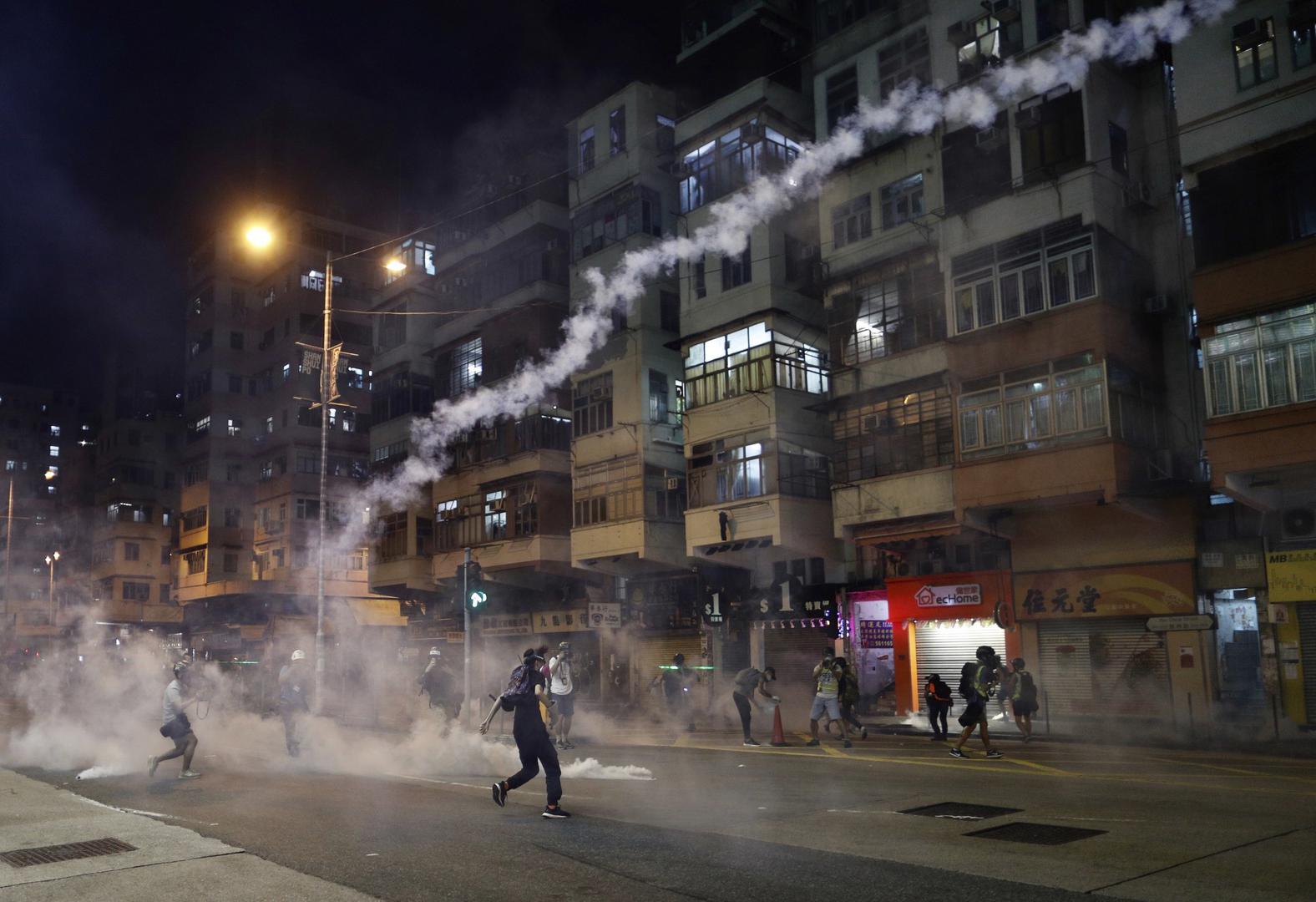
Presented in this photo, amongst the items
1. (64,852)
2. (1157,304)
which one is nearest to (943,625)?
(1157,304)

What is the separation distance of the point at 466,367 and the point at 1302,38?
1116 inches

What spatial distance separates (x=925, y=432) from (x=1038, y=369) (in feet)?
12.0

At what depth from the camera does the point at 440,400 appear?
136 ft

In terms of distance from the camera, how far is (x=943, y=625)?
27.3 m

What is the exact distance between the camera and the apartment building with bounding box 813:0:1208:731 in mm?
22859

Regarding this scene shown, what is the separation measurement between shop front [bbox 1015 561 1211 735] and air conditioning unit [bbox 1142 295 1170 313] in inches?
221

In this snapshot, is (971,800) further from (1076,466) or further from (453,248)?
(453,248)

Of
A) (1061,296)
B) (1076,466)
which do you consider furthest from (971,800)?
(1061,296)

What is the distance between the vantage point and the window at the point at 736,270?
1207 inches

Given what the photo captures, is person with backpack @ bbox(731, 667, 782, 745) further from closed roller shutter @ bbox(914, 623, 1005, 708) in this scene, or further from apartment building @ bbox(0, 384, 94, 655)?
apartment building @ bbox(0, 384, 94, 655)

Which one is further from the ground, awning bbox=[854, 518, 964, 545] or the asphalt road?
awning bbox=[854, 518, 964, 545]

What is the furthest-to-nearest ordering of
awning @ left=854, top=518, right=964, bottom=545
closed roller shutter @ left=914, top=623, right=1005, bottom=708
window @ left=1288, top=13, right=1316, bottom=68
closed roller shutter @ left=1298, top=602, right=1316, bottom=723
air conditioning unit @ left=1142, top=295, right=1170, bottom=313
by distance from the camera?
closed roller shutter @ left=914, top=623, right=1005, bottom=708 → awning @ left=854, top=518, right=964, bottom=545 → air conditioning unit @ left=1142, top=295, right=1170, bottom=313 → closed roller shutter @ left=1298, top=602, right=1316, bottom=723 → window @ left=1288, top=13, right=1316, bottom=68

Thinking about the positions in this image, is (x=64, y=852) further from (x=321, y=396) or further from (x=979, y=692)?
(x=321, y=396)

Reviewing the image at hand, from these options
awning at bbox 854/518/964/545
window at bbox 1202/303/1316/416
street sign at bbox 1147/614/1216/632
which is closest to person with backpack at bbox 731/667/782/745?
awning at bbox 854/518/964/545
